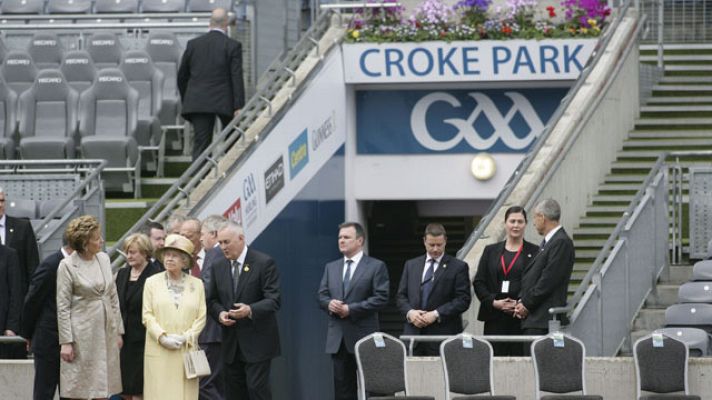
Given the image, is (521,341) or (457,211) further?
(457,211)

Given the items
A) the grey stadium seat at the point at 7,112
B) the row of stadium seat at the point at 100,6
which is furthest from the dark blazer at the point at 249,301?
the row of stadium seat at the point at 100,6

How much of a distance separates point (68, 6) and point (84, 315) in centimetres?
1217

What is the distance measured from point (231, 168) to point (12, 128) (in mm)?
3370

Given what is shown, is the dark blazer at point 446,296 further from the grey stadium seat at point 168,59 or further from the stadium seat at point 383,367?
the grey stadium seat at point 168,59

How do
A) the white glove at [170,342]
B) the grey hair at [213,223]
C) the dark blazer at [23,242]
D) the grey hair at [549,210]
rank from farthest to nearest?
the dark blazer at [23,242]
the grey hair at [213,223]
the grey hair at [549,210]
the white glove at [170,342]

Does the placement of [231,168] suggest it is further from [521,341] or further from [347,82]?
[521,341]

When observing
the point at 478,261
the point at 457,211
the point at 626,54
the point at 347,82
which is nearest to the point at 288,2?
the point at 347,82

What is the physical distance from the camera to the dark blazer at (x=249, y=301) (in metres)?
14.5

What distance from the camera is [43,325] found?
13.5m

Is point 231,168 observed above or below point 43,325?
above

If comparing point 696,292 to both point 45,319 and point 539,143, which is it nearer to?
point 539,143

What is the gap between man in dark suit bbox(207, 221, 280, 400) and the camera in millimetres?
14508

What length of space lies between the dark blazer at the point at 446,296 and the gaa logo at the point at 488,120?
7232mm

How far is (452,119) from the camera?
2205cm
